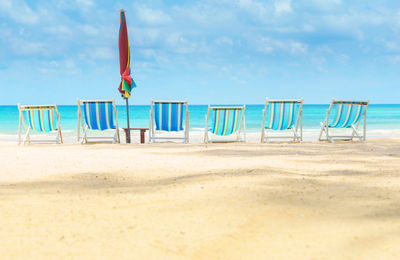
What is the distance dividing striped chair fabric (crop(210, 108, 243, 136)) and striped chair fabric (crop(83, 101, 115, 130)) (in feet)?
6.36

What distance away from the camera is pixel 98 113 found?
23.6ft

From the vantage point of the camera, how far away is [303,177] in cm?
287

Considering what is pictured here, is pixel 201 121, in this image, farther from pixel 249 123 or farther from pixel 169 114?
pixel 169 114

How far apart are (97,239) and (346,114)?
678 cm

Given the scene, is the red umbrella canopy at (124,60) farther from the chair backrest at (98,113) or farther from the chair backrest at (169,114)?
the chair backrest at (169,114)

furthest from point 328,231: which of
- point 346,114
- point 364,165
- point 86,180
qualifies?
point 346,114

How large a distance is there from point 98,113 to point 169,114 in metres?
1.32

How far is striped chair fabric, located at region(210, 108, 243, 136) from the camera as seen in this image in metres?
7.26

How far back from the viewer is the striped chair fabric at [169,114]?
23.6 ft

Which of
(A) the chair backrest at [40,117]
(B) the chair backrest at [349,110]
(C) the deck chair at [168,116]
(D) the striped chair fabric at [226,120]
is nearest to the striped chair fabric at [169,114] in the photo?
(C) the deck chair at [168,116]

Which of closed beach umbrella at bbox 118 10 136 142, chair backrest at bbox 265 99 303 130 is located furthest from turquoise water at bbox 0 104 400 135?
chair backrest at bbox 265 99 303 130

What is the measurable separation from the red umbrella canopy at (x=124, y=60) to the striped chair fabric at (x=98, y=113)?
15.0 inches

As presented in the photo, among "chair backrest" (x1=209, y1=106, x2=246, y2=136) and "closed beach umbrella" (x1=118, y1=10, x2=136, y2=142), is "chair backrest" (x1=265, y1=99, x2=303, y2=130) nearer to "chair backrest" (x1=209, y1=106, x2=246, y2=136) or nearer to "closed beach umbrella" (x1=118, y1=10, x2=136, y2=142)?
"chair backrest" (x1=209, y1=106, x2=246, y2=136)

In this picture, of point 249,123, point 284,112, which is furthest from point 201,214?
point 249,123
